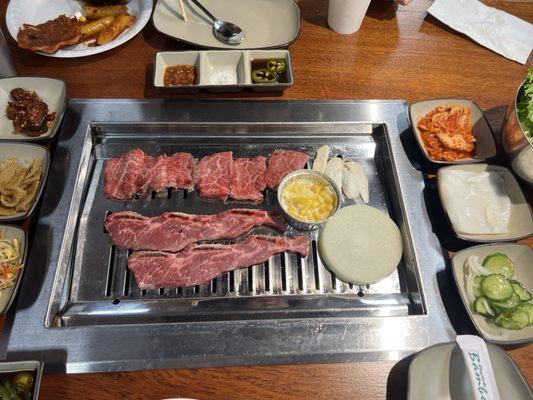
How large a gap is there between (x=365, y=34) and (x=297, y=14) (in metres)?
0.71

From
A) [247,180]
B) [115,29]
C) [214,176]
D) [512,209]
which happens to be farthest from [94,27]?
[512,209]

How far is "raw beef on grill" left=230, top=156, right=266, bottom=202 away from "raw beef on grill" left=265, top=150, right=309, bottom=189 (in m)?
0.05

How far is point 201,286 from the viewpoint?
243 cm

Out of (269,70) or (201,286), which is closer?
(201,286)

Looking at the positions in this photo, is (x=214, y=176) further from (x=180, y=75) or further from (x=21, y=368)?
(x=21, y=368)

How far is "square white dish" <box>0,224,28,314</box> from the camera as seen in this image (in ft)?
6.91

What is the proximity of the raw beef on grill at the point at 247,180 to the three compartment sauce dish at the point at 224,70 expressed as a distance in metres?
0.68

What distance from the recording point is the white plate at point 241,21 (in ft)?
11.1

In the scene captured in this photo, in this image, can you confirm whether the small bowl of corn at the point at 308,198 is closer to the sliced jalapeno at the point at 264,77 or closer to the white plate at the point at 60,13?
the sliced jalapeno at the point at 264,77

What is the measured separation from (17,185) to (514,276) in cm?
321

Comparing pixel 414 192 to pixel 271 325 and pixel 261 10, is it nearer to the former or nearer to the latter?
pixel 271 325

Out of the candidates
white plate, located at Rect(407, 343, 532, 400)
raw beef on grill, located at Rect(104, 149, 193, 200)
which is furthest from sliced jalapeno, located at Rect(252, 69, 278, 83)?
white plate, located at Rect(407, 343, 532, 400)

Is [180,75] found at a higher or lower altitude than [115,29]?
lower

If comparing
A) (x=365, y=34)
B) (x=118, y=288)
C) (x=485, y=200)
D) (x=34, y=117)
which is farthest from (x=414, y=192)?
(x=34, y=117)
